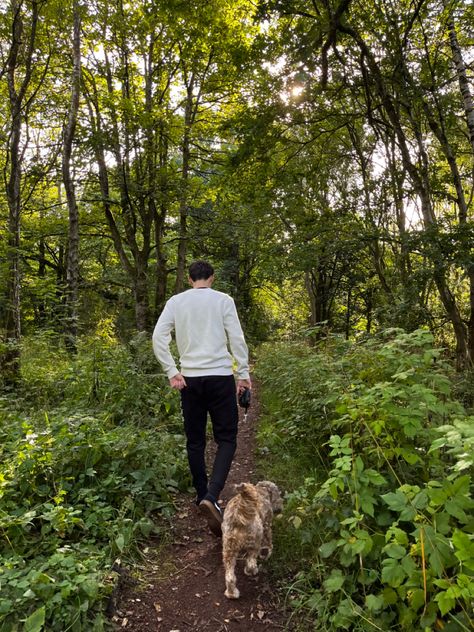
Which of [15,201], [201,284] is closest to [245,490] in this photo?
[201,284]

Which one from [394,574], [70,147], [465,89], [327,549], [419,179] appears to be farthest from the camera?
[70,147]

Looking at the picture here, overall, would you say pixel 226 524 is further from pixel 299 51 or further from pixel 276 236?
pixel 276 236

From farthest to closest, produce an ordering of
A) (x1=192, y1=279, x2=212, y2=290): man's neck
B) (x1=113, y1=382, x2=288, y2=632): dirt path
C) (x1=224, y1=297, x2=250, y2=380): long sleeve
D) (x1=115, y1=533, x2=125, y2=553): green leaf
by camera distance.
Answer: (x1=192, y1=279, x2=212, y2=290): man's neck < (x1=224, y1=297, x2=250, y2=380): long sleeve < (x1=115, y1=533, x2=125, y2=553): green leaf < (x1=113, y1=382, x2=288, y2=632): dirt path

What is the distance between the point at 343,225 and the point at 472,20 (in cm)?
470

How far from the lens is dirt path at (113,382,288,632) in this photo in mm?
2764

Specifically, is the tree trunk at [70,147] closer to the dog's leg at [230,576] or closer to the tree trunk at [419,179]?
the tree trunk at [419,179]

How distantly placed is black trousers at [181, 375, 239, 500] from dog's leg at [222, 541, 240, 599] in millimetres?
623

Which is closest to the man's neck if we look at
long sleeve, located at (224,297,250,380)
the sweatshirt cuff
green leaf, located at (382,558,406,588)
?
long sleeve, located at (224,297,250,380)

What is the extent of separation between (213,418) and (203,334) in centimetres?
82

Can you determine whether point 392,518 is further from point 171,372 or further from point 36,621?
point 36,621

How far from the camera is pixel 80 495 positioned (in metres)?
3.59

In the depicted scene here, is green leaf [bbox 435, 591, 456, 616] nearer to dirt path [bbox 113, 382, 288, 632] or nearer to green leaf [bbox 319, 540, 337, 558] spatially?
green leaf [bbox 319, 540, 337, 558]

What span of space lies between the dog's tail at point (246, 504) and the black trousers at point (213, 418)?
53 cm

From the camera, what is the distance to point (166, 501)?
4203mm
